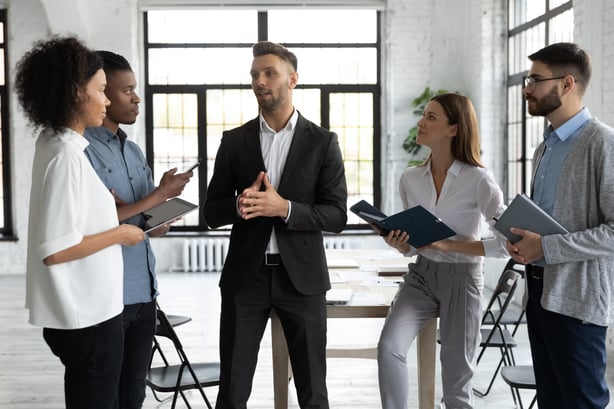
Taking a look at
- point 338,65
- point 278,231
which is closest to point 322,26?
point 338,65

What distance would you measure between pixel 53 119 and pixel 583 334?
2068 millimetres

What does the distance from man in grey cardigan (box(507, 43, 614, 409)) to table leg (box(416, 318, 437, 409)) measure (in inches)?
28.4

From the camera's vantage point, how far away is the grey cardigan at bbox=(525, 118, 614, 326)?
2805 mm

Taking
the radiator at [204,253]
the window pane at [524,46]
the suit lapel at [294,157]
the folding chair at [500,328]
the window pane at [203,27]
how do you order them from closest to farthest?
the suit lapel at [294,157] < the folding chair at [500,328] < the window pane at [524,46] < the radiator at [204,253] < the window pane at [203,27]

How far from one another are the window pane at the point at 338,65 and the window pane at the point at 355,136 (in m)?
0.24

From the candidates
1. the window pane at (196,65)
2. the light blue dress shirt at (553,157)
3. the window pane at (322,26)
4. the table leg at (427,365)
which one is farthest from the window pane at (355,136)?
the light blue dress shirt at (553,157)

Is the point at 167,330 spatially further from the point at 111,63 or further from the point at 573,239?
the point at 573,239

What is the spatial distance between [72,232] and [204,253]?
8.25m

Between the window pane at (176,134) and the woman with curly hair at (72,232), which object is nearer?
the woman with curly hair at (72,232)

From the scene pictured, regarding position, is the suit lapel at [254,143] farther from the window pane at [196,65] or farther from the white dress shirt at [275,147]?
the window pane at [196,65]

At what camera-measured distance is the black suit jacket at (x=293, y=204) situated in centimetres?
315

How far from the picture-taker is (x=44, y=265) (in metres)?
2.38

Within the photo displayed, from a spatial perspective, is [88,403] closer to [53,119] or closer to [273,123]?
[53,119]

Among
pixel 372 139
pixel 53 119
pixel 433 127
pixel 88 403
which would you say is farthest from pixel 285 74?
pixel 372 139
